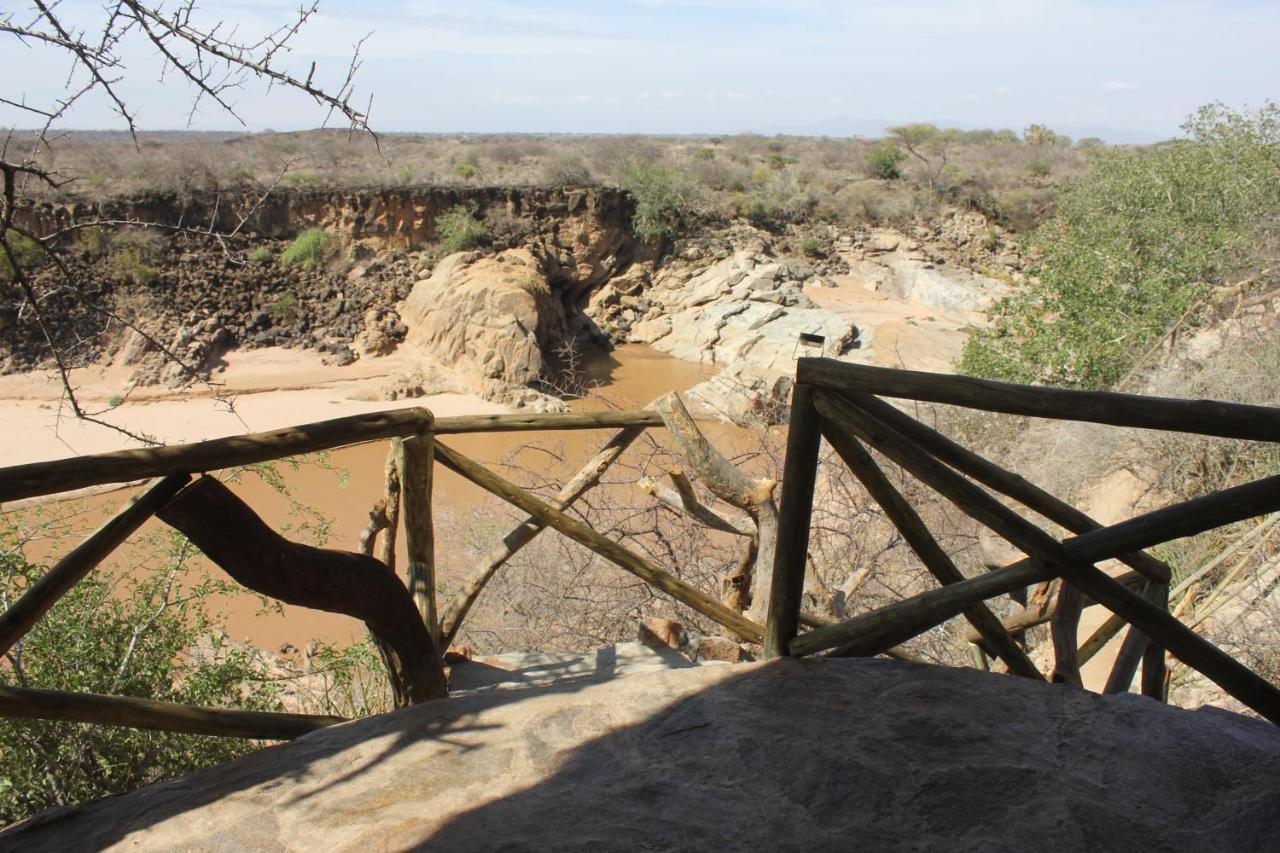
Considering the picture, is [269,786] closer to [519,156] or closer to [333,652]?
[333,652]

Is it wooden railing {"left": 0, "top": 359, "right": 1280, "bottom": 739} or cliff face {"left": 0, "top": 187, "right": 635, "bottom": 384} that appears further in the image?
cliff face {"left": 0, "top": 187, "right": 635, "bottom": 384}

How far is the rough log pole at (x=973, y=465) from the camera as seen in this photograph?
2180 mm

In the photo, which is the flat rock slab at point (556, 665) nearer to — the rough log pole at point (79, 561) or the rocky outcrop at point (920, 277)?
the rough log pole at point (79, 561)

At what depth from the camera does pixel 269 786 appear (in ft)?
7.31

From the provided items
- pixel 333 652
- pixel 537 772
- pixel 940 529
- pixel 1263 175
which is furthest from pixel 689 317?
pixel 537 772

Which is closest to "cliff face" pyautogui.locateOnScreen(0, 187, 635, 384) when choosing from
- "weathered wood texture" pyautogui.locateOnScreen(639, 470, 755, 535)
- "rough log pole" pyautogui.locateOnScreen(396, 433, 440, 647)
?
"weathered wood texture" pyautogui.locateOnScreen(639, 470, 755, 535)

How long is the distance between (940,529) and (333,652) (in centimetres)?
599

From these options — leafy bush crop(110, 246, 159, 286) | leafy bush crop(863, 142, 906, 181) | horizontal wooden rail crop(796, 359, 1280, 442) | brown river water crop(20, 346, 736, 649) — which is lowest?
brown river water crop(20, 346, 736, 649)

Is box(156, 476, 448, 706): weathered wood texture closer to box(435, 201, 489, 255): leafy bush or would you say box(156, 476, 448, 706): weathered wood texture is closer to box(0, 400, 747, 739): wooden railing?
box(0, 400, 747, 739): wooden railing

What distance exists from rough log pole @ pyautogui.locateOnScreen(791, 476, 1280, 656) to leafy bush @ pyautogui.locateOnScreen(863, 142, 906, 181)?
3185 centimetres

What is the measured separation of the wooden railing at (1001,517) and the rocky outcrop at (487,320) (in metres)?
16.3

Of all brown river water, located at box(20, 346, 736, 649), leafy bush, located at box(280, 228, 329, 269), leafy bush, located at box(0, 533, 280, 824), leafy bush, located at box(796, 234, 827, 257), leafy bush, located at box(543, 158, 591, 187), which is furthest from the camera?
leafy bush, located at box(796, 234, 827, 257)

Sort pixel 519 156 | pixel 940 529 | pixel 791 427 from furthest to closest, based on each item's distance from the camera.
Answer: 1. pixel 519 156
2. pixel 940 529
3. pixel 791 427

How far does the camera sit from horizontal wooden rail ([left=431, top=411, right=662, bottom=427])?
3172 millimetres
